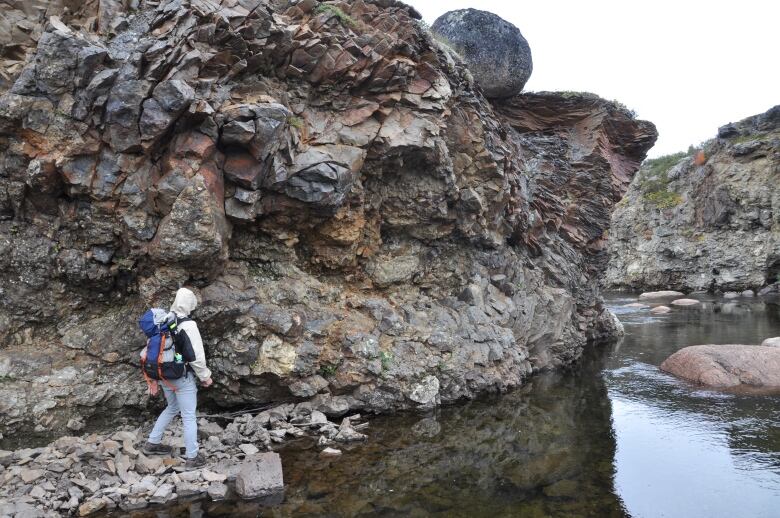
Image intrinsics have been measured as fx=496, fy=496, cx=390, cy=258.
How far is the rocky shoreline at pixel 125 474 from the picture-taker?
625 cm

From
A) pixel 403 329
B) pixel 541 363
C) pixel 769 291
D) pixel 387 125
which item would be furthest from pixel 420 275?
pixel 769 291

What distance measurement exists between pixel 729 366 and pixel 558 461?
8.21 metres

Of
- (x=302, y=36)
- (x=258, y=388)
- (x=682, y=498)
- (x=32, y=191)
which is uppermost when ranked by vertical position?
(x=302, y=36)

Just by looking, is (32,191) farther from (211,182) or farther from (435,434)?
(435,434)

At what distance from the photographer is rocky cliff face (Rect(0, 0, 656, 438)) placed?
26.9 feet

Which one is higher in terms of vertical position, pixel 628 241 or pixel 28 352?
pixel 628 241

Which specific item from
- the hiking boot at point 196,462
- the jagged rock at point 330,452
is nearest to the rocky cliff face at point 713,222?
the jagged rock at point 330,452

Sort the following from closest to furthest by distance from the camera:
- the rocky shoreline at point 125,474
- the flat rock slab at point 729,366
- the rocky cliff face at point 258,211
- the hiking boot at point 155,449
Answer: the rocky shoreline at point 125,474, the hiking boot at point 155,449, the rocky cliff face at point 258,211, the flat rock slab at point 729,366

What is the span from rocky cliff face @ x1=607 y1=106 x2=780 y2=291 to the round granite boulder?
31071 millimetres

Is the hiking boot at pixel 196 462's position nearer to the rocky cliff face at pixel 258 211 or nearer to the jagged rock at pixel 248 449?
the jagged rock at pixel 248 449

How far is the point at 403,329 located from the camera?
38.0 feet

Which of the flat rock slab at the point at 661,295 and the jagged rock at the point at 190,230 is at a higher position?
the jagged rock at the point at 190,230

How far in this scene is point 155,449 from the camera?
24.9ft

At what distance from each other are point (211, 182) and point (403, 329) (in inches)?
212
